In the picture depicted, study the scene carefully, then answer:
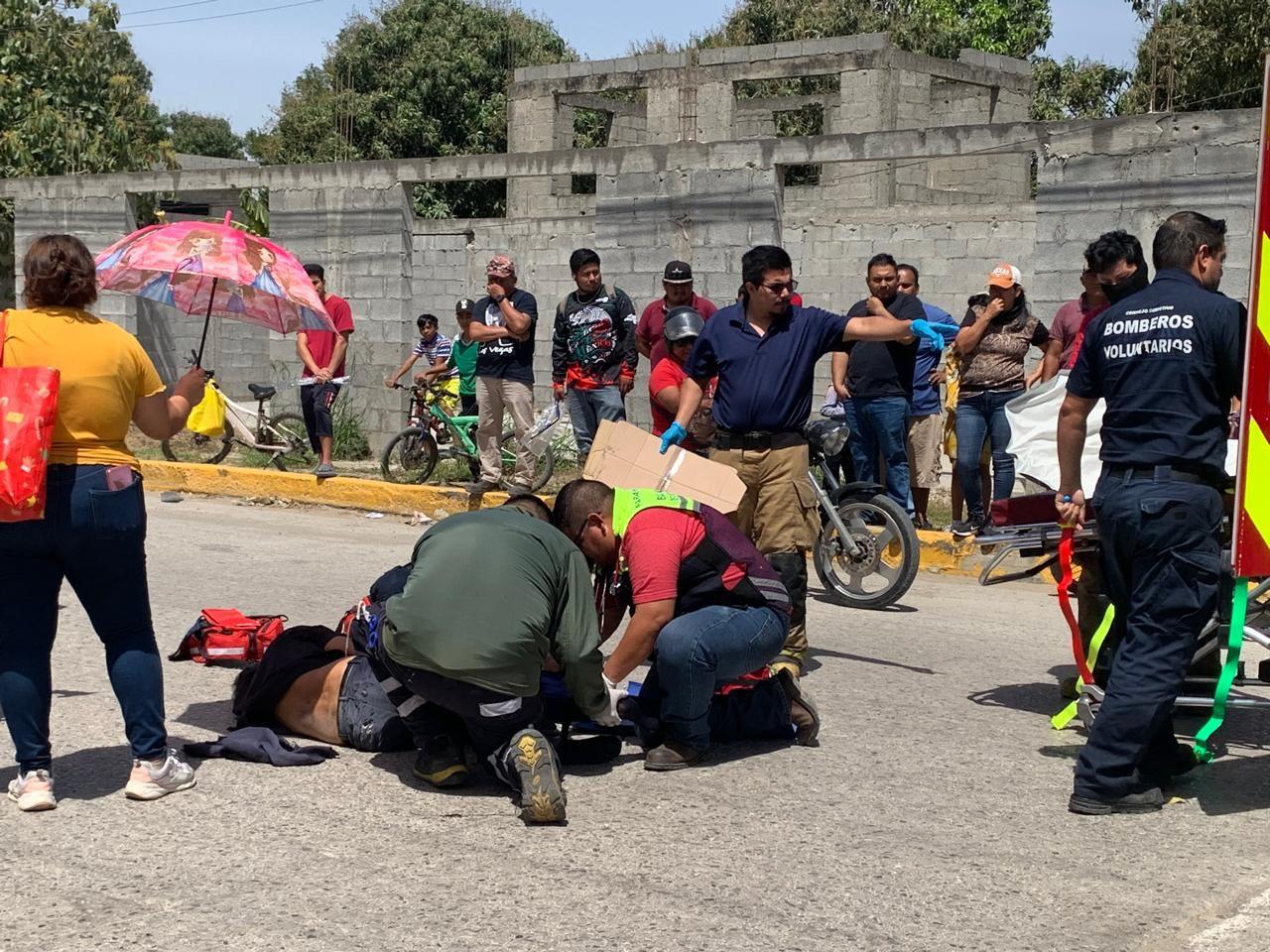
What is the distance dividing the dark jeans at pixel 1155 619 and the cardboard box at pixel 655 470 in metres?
1.50

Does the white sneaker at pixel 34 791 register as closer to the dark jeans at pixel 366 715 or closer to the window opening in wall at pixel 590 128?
the dark jeans at pixel 366 715

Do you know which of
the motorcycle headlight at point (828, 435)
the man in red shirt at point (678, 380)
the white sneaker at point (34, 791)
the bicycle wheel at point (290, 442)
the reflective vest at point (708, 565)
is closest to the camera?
the white sneaker at point (34, 791)

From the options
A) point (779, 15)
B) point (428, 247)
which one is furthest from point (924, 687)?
point (779, 15)

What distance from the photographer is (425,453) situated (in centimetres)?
1388

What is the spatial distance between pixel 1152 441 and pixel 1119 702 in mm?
853

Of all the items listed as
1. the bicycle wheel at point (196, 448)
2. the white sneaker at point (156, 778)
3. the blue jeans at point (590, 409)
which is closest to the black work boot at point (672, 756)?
the white sneaker at point (156, 778)

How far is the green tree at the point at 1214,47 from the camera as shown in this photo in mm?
21734

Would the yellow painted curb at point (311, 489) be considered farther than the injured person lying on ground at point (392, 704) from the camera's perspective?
Yes

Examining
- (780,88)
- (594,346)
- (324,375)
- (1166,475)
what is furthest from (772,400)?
(780,88)

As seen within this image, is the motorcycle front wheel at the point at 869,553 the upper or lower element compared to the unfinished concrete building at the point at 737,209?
lower

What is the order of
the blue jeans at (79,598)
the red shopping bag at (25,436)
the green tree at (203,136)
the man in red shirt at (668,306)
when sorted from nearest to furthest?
1. the red shopping bag at (25,436)
2. the blue jeans at (79,598)
3. the man in red shirt at (668,306)
4. the green tree at (203,136)

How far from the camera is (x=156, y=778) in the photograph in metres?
4.98

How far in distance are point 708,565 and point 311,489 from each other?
8.16 m

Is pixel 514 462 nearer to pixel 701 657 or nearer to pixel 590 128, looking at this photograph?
pixel 701 657
